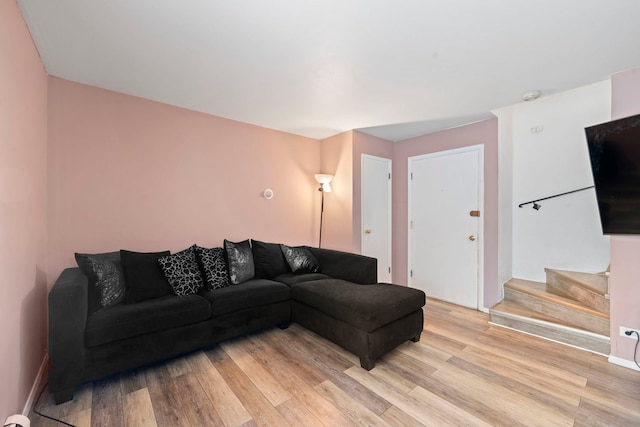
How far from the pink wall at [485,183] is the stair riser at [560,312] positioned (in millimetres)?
212

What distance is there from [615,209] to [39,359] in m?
4.60

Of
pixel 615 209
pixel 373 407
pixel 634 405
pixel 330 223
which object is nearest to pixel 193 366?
pixel 373 407

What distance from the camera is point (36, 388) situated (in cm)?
175

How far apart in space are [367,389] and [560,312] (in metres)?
2.23

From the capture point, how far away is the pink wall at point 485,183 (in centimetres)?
319

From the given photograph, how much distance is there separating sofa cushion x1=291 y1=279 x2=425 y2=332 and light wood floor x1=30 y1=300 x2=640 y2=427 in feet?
1.22

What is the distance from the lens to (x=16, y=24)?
4.83 ft

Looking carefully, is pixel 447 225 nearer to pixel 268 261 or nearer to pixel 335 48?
pixel 268 261

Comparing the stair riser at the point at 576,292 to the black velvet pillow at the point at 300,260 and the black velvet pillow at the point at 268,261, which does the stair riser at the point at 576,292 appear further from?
the black velvet pillow at the point at 268,261

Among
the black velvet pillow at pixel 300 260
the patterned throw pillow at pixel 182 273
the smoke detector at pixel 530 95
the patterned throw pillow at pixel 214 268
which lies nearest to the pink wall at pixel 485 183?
the smoke detector at pixel 530 95

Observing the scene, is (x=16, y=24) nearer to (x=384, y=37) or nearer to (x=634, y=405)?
(x=384, y=37)

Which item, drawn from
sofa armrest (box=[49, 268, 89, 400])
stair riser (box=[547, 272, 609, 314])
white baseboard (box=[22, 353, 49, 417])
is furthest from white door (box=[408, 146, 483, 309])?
white baseboard (box=[22, 353, 49, 417])

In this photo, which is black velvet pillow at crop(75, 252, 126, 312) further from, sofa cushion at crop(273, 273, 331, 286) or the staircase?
the staircase

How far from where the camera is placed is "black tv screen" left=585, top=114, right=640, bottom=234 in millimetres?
1987
